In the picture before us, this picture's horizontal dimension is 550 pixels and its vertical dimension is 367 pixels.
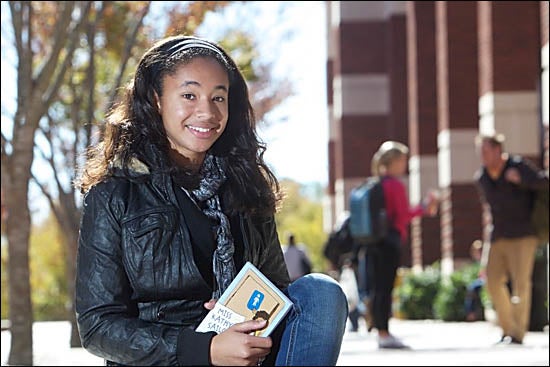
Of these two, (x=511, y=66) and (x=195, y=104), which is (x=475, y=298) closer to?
(x=511, y=66)

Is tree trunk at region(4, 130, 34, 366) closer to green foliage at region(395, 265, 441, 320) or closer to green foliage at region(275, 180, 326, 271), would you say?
green foliage at region(395, 265, 441, 320)

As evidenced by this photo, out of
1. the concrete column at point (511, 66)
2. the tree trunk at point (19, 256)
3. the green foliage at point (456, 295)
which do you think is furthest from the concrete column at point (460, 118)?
the tree trunk at point (19, 256)

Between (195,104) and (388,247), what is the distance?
8751 mm

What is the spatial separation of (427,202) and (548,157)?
1.36 m

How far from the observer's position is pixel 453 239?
2341 centimetres

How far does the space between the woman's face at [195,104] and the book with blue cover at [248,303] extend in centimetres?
60

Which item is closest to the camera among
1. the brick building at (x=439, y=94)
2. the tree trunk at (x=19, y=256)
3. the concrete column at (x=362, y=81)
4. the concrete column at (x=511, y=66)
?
the tree trunk at (x=19, y=256)

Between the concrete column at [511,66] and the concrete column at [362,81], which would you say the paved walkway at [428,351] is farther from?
the concrete column at [362,81]

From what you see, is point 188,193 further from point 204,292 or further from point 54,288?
point 54,288

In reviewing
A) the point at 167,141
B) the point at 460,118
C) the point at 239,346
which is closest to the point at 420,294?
the point at 460,118

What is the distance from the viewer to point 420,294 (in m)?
23.4

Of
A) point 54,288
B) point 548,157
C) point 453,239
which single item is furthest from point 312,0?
point 54,288

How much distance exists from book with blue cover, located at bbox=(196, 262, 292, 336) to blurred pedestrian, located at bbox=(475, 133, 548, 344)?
9031 mm

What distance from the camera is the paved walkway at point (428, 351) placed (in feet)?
36.0
